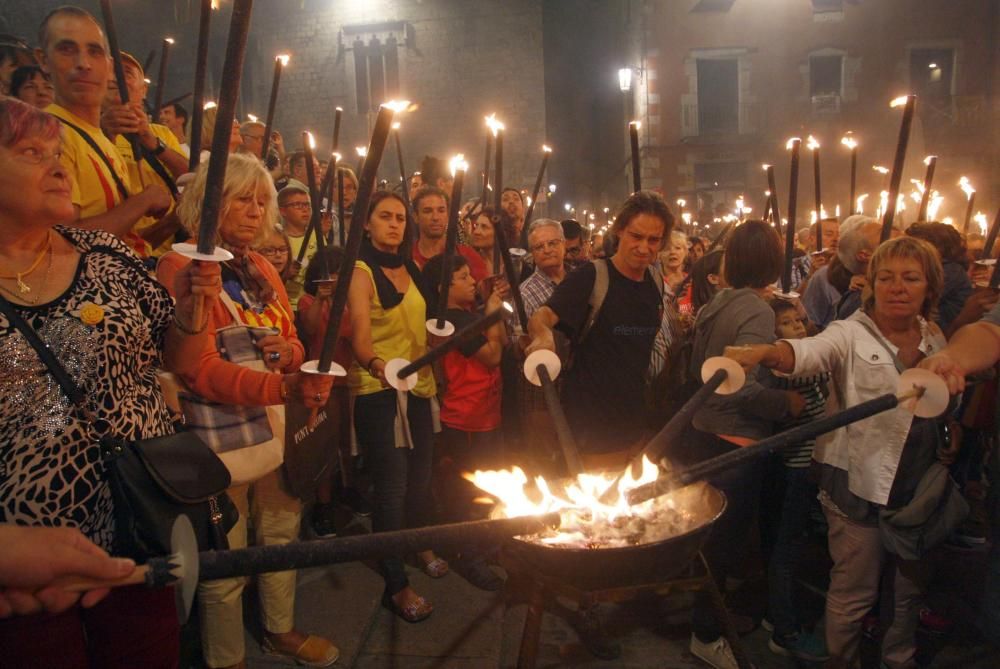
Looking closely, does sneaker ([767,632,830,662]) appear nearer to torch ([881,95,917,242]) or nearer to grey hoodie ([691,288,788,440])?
grey hoodie ([691,288,788,440])

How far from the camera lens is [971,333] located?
2.49m

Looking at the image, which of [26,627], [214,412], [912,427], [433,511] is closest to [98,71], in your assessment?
[214,412]

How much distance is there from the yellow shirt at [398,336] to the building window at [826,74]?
Result: 91.6 feet

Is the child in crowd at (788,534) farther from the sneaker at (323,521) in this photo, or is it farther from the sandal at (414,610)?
the sneaker at (323,521)

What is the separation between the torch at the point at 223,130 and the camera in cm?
138

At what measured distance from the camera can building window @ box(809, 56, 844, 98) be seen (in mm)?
26047

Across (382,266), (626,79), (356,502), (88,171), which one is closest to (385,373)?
(382,266)

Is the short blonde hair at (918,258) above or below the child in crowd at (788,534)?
above

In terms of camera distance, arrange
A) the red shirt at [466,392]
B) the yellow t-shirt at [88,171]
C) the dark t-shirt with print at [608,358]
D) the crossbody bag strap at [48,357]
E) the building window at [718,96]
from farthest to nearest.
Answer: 1. the building window at [718,96]
2. the red shirt at [466,392]
3. the dark t-shirt with print at [608,358]
4. the yellow t-shirt at [88,171]
5. the crossbody bag strap at [48,357]

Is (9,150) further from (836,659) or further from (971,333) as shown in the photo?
(836,659)

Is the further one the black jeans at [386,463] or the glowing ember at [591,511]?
the black jeans at [386,463]

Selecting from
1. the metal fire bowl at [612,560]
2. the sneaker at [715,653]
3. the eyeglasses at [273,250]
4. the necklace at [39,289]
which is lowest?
the sneaker at [715,653]

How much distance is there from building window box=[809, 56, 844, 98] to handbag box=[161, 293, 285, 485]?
29.3m

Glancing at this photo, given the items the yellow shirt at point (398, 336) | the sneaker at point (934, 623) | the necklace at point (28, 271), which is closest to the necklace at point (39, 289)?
the necklace at point (28, 271)
